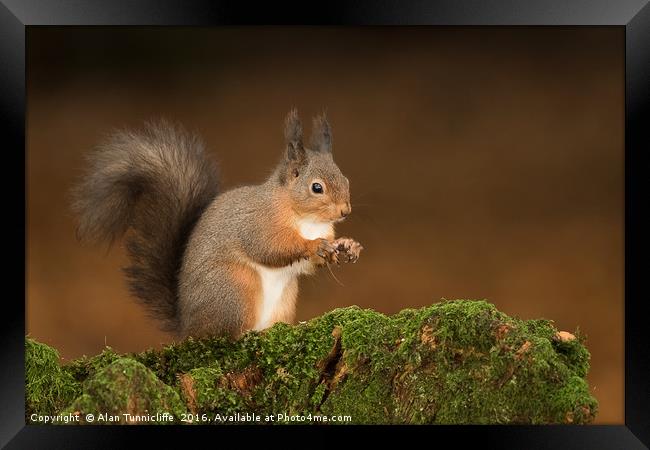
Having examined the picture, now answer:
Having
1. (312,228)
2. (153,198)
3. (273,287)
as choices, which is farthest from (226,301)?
(153,198)

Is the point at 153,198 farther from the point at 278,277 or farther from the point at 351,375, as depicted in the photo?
the point at 351,375

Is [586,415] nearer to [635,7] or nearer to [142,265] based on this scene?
[635,7]

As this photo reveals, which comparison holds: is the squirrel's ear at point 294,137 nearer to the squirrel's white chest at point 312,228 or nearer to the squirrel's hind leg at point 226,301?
Result: the squirrel's white chest at point 312,228

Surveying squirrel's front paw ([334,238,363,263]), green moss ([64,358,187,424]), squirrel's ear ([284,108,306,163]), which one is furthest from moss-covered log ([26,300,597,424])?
squirrel's ear ([284,108,306,163])

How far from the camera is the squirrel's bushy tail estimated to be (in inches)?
120

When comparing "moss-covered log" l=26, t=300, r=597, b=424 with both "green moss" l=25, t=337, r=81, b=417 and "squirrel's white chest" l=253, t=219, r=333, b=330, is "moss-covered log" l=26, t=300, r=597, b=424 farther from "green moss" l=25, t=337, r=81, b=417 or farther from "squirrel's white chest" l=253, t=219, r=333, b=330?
"squirrel's white chest" l=253, t=219, r=333, b=330

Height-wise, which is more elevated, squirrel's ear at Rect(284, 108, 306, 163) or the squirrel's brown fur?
squirrel's ear at Rect(284, 108, 306, 163)

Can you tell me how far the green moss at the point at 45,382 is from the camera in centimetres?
262

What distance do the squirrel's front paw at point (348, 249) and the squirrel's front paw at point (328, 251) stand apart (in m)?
0.02

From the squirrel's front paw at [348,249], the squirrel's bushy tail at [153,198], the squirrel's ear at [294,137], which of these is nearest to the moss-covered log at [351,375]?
the squirrel's front paw at [348,249]

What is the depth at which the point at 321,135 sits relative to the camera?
3.07 meters

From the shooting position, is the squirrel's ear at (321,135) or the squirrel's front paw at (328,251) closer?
the squirrel's front paw at (328,251)

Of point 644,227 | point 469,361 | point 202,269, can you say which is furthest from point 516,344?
point 202,269

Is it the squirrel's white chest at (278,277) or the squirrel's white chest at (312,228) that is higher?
the squirrel's white chest at (312,228)
